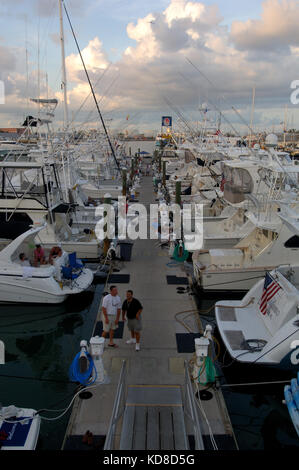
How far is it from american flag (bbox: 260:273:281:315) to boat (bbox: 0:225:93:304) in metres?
5.29

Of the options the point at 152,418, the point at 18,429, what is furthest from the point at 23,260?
the point at 152,418

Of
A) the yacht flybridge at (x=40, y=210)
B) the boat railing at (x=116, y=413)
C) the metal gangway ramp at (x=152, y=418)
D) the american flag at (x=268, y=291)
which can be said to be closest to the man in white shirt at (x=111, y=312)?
the metal gangway ramp at (x=152, y=418)

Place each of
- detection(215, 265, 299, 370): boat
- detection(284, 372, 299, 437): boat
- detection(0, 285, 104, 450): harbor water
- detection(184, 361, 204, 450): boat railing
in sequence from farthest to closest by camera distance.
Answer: detection(215, 265, 299, 370): boat
detection(0, 285, 104, 450): harbor water
detection(284, 372, 299, 437): boat
detection(184, 361, 204, 450): boat railing

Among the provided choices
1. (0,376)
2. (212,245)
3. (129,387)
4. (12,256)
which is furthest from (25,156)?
(129,387)

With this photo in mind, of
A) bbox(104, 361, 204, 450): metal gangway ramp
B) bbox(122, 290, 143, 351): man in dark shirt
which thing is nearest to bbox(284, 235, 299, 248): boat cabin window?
bbox(122, 290, 143, 351): man in dark shirt

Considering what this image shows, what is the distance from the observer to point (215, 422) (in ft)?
20.1

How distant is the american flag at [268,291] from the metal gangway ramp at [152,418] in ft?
11.4

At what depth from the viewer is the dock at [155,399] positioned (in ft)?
18.1

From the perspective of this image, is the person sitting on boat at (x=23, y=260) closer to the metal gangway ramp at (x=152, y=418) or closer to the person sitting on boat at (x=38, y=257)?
the person sitting on boat at (x=38, y=257)

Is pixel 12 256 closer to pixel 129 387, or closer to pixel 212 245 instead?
pixel 129 387

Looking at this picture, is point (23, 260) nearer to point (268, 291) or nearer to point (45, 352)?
point (45, 352)

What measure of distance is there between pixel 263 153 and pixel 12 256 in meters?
10.9

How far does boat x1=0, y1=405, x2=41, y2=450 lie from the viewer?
5407 millimetres

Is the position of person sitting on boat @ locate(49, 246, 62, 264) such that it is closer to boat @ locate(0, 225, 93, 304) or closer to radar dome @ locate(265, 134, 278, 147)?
boat @ locate(0, 225, 93, 304)
